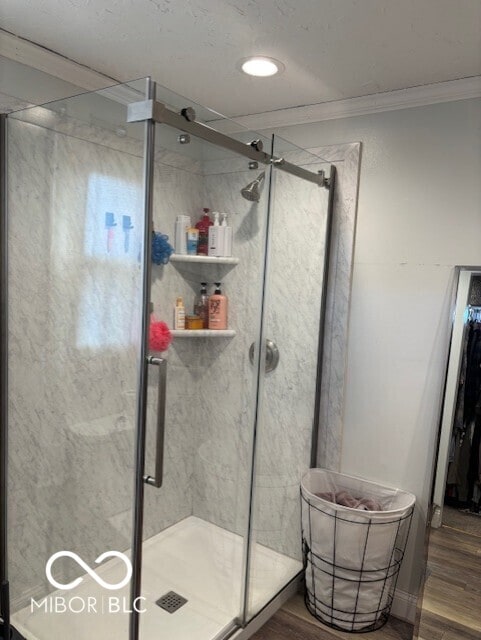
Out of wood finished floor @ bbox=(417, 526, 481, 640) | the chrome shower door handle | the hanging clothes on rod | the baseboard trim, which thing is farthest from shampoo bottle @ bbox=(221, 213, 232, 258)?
the baseboard trim

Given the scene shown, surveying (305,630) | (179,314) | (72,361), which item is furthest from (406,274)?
(305,630)

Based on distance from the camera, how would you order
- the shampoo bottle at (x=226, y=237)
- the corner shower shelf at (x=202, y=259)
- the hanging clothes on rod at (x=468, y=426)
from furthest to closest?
the hanging clothes on rod at (x=468, y=426) → the shampoo bottle at (x=226, y=237) → the corner shower shelf at (x=202, y=259)

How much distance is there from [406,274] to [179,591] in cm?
160

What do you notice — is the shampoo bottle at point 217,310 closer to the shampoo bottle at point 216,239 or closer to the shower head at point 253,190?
the shampoo bottle at point 216,239

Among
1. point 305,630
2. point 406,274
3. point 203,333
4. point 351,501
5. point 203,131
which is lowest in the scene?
point 305,630

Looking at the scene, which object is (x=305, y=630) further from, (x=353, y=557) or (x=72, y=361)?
(x=72, y=361)

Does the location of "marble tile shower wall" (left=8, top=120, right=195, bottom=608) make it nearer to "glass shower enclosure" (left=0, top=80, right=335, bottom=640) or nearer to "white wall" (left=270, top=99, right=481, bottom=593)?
"glass shower enclosure" (left=0, top=80, right=335, bottom=640)

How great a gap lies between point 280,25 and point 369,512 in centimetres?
183

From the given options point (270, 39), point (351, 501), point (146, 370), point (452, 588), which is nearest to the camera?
point (146, 370)

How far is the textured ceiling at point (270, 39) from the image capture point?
4.79ft

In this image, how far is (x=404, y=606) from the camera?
84.0 inches

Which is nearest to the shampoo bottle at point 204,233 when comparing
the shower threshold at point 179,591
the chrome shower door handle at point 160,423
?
the chrome shower door handle at point 160,423

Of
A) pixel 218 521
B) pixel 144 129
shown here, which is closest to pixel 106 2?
pixel 144 129

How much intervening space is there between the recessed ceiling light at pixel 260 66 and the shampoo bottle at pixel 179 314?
95 cm
